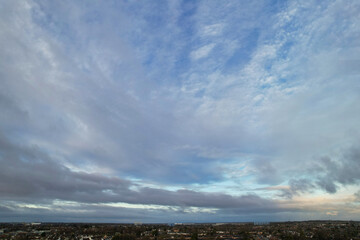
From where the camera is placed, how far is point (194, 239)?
138500 mm

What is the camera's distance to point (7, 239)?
133m

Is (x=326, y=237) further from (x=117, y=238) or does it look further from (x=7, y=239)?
(x=7, y=239)

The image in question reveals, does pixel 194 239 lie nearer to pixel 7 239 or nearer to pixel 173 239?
pixel 173 239

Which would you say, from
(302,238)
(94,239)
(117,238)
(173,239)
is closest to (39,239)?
(94,239)

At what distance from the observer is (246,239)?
145625 millimetres

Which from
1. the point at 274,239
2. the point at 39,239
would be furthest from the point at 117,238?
the point at 274,239

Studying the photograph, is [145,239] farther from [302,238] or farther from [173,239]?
[302,238]

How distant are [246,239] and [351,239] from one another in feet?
195

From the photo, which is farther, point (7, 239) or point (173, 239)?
point (173, 239)

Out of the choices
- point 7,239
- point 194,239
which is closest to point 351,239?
point 194,239

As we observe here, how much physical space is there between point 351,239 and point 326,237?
1337cm

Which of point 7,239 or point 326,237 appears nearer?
point 7,239

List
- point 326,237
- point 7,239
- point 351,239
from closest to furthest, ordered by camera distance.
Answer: point 7,239 < point 351,239 < point 326,237

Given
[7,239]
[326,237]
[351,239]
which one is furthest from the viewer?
[326,237]
